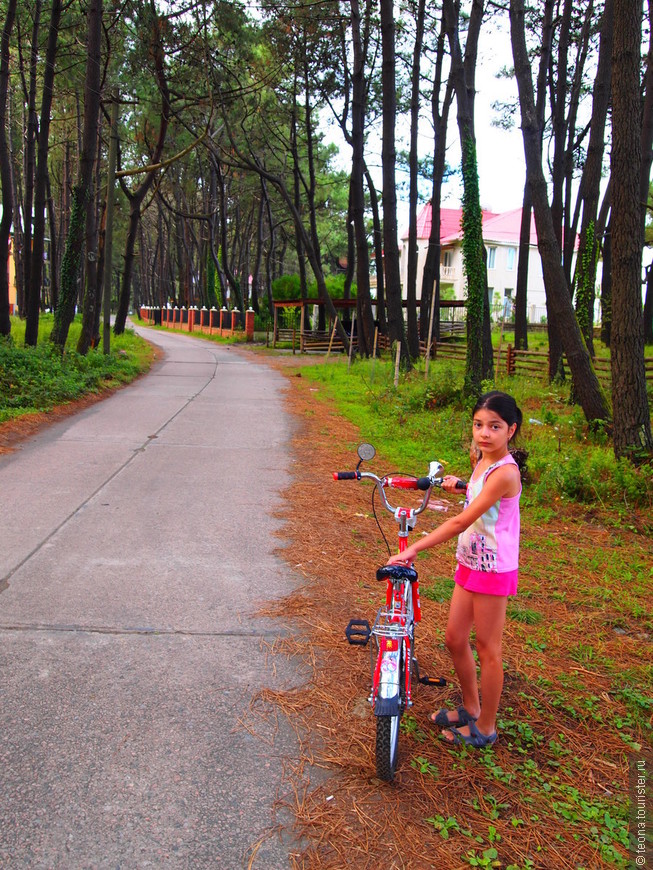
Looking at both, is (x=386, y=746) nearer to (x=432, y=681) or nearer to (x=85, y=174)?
(x=432, y=681)

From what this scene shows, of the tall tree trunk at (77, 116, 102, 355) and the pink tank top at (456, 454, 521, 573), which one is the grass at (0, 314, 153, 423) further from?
the pink tank top at (456, 454, 521, 573)

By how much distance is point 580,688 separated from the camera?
3.88m

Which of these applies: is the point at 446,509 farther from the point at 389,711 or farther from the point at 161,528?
the point at 389,711

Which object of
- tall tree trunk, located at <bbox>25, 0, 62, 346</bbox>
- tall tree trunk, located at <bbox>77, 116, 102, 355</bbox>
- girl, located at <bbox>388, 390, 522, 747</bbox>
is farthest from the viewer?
tall tree trunk, located at <bbox>77, 116, 102, 355</bbox>

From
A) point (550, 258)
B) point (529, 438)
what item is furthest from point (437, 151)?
point (529, 438)

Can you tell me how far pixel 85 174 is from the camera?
16469 millimetres

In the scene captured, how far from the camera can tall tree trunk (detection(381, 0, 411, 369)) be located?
1889cm

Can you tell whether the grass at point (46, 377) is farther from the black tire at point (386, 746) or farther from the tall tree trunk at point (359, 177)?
the black tire at point (386, 746)

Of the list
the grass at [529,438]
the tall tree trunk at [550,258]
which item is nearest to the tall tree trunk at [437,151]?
the grass at [529,438]

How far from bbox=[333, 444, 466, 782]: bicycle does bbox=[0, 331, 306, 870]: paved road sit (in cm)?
48

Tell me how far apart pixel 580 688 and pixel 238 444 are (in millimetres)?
7355

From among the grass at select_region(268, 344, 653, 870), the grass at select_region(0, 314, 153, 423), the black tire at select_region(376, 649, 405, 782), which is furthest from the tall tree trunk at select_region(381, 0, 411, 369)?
the black tire at select_region(376, 649, 405, 782)

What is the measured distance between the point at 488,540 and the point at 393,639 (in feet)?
1.93

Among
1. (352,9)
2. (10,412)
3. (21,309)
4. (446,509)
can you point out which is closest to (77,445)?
(10,412)
